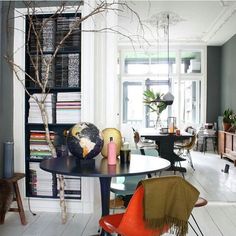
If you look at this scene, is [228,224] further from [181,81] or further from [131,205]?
[181,81]

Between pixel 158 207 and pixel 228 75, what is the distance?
808 centimetres

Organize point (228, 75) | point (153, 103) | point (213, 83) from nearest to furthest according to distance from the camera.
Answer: point (228, 75), point (153, 103), point (213, 83)

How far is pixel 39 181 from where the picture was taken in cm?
378

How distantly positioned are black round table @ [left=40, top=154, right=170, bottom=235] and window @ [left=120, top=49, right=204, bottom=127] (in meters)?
7.96

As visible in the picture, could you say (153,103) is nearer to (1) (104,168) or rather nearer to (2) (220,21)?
(2) (220,21)

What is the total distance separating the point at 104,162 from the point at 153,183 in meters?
0.77

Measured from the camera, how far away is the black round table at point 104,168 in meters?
2.06

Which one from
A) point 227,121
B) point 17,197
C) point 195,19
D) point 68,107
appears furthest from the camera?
point 227,121

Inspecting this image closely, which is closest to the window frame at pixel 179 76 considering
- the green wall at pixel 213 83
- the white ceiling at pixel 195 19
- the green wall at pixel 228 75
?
the green wall at pixel 213 83

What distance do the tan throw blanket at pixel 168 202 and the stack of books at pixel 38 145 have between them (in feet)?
7.10

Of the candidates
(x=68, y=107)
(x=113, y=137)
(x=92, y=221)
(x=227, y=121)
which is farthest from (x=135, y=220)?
A: (x=227, y=121)

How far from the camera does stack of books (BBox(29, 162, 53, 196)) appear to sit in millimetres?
3762

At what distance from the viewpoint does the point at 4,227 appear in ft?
10.6

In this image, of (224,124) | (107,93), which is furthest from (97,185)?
(224,124)
